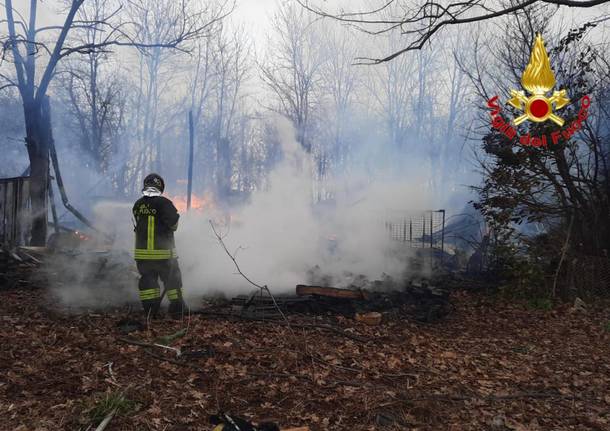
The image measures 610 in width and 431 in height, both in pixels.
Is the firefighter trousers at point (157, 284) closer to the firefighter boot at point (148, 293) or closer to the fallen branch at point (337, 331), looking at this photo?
the firefighter boot at point (148, 293)

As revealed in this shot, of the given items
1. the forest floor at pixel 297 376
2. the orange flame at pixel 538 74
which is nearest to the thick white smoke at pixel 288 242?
the forest floor at pixel 297 376

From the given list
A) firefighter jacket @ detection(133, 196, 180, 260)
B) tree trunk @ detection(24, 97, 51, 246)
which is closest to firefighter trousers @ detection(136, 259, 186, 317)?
firefighter jacket @ detection(133, 196, 180, 260)

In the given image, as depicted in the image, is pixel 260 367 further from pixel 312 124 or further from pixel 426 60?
pixel 426 60

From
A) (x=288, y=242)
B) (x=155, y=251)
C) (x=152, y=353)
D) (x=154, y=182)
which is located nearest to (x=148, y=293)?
(x=155, y=251)

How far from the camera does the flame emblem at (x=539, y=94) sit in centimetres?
982

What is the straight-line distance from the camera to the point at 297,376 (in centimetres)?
436

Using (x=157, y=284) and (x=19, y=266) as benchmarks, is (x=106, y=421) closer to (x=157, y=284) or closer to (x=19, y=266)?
(x=157, y=284)

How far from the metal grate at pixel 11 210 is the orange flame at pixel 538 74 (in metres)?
12.5

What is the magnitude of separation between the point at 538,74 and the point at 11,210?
13206 millimetres

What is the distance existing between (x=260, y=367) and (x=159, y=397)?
1183 mm

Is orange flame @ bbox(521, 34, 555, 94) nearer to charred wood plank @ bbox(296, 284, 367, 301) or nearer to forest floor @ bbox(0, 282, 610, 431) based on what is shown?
forest floor @ bbox(0, 282, 610, 431)

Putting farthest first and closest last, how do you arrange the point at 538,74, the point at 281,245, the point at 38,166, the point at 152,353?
the point at 38,166, the point at 281,245, the point at 538,74, the point at 152,353

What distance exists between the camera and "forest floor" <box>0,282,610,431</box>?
11.5 ft

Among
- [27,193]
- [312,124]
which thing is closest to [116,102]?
[312,124]
